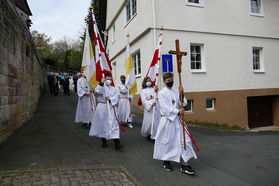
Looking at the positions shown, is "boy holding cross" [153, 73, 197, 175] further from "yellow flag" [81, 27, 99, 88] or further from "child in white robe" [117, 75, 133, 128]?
"child in white robe" [117, 75, 133, 128]

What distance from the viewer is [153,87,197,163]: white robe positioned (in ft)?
13.3

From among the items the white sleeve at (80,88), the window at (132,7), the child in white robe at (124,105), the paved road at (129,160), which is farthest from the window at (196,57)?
the white sleeve at (80,88)

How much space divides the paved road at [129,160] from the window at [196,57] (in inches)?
204

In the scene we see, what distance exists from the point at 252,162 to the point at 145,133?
289 centimetres

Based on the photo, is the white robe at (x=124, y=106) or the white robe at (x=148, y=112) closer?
the white robe at (x=148, y=112)

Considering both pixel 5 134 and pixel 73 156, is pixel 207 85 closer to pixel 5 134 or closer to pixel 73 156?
pixel 73 156

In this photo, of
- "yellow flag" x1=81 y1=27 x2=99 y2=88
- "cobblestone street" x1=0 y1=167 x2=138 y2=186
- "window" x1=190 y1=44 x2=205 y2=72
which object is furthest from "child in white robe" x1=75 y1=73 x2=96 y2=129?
"window" x1=190 y1=44 x2=205 y2=72

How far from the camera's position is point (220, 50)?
1151 centimetres

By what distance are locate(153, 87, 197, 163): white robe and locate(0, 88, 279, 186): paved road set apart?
1.15ft

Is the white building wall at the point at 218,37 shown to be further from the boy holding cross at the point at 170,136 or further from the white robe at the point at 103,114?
the boy holding cross at the point at 170,136

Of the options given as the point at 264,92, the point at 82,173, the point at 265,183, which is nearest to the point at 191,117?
the point at 264,92

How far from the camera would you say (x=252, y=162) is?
4793 millimetres

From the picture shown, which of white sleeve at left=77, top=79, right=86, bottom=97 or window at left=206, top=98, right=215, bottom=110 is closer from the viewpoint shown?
white sleeve at left=77, top=79, right=86, bottom=97

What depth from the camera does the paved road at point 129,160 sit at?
12.2 ft
